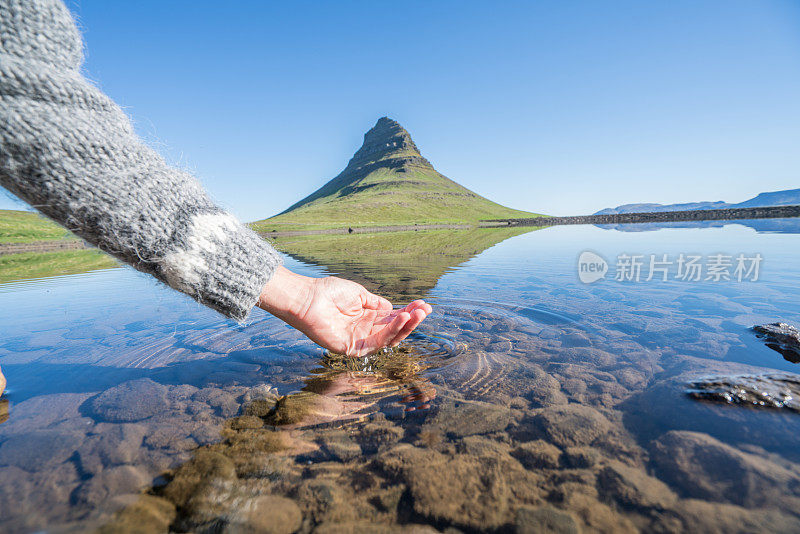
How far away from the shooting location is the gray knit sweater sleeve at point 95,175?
1.81m

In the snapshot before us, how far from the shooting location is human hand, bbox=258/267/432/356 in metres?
2.74

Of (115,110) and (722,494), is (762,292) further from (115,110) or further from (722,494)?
(115,110)

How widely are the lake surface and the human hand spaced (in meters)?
0.48

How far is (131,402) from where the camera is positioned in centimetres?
297

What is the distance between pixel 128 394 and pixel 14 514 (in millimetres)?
1508

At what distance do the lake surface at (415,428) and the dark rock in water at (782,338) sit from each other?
135 mm

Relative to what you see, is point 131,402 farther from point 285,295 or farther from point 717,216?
point 717,216

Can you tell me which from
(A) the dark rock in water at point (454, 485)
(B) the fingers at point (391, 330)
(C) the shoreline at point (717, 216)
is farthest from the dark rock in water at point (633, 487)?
(C) the shoreline at point (717, 216)

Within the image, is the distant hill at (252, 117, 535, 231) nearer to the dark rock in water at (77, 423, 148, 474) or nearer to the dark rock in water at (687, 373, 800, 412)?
the dark rock in water at (77, 423, 148, 474)

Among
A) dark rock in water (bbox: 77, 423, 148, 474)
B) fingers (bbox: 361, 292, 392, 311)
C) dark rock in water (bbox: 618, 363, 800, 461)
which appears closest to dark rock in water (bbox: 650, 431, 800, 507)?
dark rock in water (bbox: 618, 363, 800, 461)

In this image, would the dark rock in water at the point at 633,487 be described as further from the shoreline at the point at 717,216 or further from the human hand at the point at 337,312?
the shoreline at the point at 717,216

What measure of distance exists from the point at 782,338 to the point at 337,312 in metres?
4.86

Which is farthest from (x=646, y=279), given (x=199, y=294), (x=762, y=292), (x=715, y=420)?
(x=199, y=294)

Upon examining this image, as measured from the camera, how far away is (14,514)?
1.72 metres
